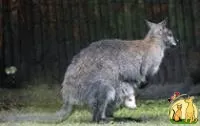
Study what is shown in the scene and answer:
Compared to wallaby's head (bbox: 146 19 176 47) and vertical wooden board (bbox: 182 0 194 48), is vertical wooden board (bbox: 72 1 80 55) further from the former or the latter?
wallaby's head (bbox: 146 19 176 47)

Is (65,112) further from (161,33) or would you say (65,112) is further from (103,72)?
(161,33)

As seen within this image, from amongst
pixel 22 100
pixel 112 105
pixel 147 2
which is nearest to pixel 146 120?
pixel 112 105

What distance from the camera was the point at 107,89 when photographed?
9719 mm

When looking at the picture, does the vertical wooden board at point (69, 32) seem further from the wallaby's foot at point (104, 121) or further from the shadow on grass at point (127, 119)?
the wallaby's foot at point (104, 121)

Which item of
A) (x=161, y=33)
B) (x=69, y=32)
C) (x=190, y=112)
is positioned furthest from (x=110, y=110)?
(x=69, y=32)

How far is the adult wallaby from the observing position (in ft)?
31.9

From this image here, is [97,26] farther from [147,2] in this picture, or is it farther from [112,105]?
[112,105]

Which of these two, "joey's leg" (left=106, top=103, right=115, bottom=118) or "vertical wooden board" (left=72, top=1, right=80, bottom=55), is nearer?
"joey's leg" (left=106, top=103, right=115, bottom=118)

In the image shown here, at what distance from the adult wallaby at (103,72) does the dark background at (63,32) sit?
3506mm

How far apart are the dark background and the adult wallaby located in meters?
3.51

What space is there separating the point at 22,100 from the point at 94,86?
3.75 metres

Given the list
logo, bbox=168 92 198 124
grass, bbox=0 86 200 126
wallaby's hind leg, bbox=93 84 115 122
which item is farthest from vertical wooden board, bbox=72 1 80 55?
logo, bbox=168 92 198 124

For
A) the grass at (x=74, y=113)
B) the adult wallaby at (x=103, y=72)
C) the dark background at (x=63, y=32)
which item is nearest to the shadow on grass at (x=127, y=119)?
the grass at (x=74, y=113)

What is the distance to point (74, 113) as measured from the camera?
431 inches
